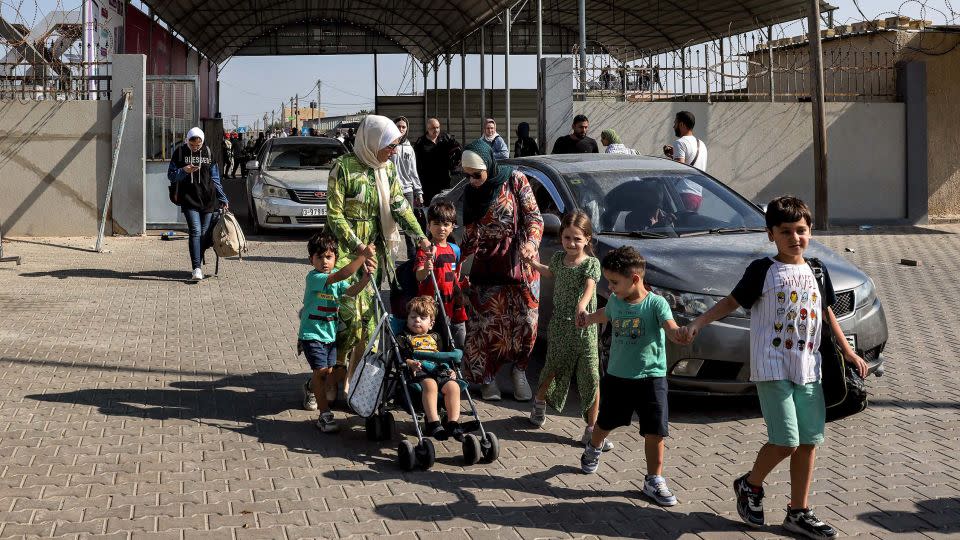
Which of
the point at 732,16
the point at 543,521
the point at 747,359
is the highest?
the point at 732,16

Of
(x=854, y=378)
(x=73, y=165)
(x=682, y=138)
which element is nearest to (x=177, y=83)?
(x=73, y=165)

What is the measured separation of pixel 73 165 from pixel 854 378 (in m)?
14.4

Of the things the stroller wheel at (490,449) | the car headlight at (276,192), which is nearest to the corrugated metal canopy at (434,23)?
the car headlight at (276,192)

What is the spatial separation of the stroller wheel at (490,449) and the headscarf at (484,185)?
1822 millimetres

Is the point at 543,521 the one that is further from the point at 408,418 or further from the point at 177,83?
the point at 177,83

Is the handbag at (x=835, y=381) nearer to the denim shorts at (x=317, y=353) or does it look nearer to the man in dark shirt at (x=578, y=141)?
the denim shorts at (x=317, y=353)

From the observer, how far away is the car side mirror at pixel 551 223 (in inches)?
305

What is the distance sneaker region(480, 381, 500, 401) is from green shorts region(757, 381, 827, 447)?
9.20 feet

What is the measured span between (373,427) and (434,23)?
95.7ft

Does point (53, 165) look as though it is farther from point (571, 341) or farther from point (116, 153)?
point (571, 341)

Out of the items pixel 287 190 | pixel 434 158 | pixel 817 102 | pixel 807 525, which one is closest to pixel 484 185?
pixel 807 525

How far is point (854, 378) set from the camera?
4.92m

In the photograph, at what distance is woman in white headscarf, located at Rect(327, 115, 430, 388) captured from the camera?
6.52 metres

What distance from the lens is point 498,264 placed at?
7188 millimetres
